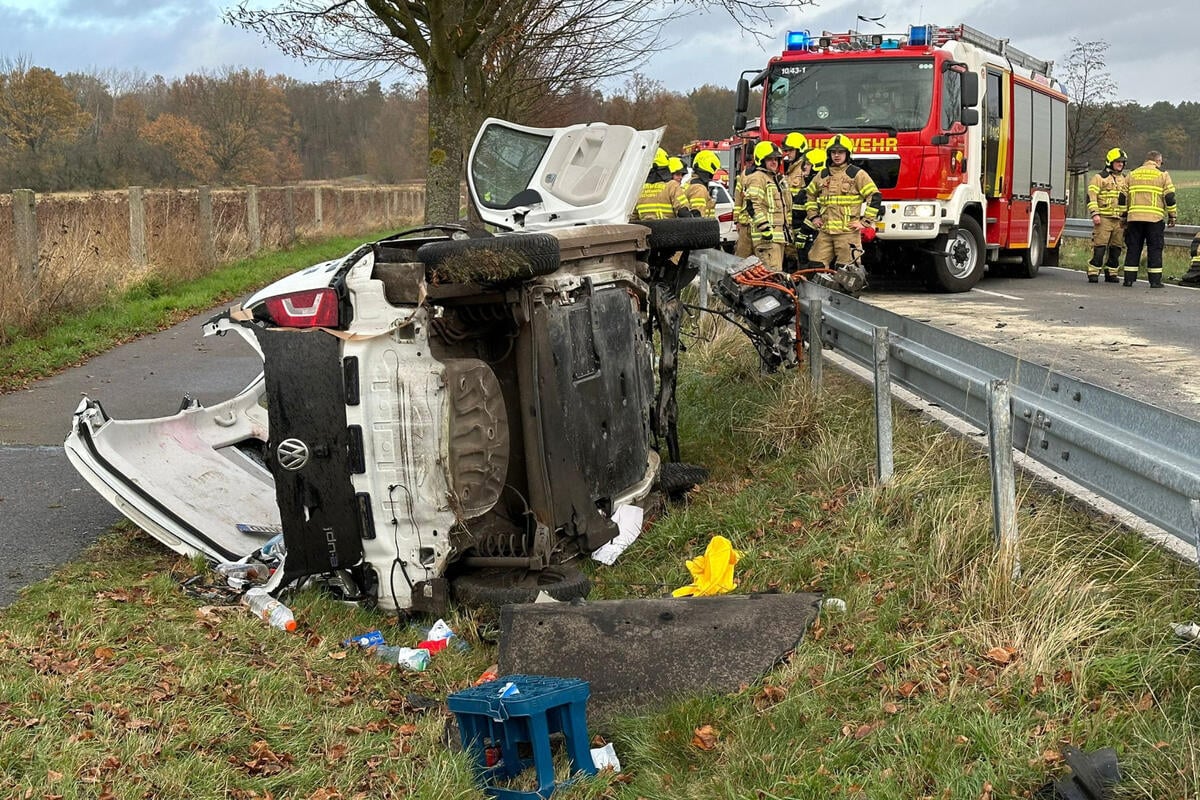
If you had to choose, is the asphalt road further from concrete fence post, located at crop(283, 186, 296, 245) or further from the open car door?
concrete fence post, located at crop(283, 186, 296, 245)

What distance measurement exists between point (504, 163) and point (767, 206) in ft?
20.1

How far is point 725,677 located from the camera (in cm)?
406

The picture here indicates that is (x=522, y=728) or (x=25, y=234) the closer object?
(x=522, y=728)

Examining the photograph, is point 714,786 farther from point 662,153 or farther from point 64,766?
point 662,153

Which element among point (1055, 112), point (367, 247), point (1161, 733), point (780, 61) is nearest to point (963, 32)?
point (780, 61)

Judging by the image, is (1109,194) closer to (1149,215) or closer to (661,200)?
(1149,215)

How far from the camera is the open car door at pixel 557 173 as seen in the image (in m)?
6.07

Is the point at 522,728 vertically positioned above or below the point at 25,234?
below

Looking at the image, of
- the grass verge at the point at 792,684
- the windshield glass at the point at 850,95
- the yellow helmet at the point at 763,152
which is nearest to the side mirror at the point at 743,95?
the windshield glass at the point at 850,95

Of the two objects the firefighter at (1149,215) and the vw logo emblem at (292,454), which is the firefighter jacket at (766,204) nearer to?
the firefighter at (1149,215)

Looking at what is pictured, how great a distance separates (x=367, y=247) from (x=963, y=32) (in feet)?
40.1

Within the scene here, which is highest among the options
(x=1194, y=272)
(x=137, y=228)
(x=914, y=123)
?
(x=914, y=123)

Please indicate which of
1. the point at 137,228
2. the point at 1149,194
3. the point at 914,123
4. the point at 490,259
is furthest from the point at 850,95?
the point at 490,259

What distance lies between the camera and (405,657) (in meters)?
4.62
